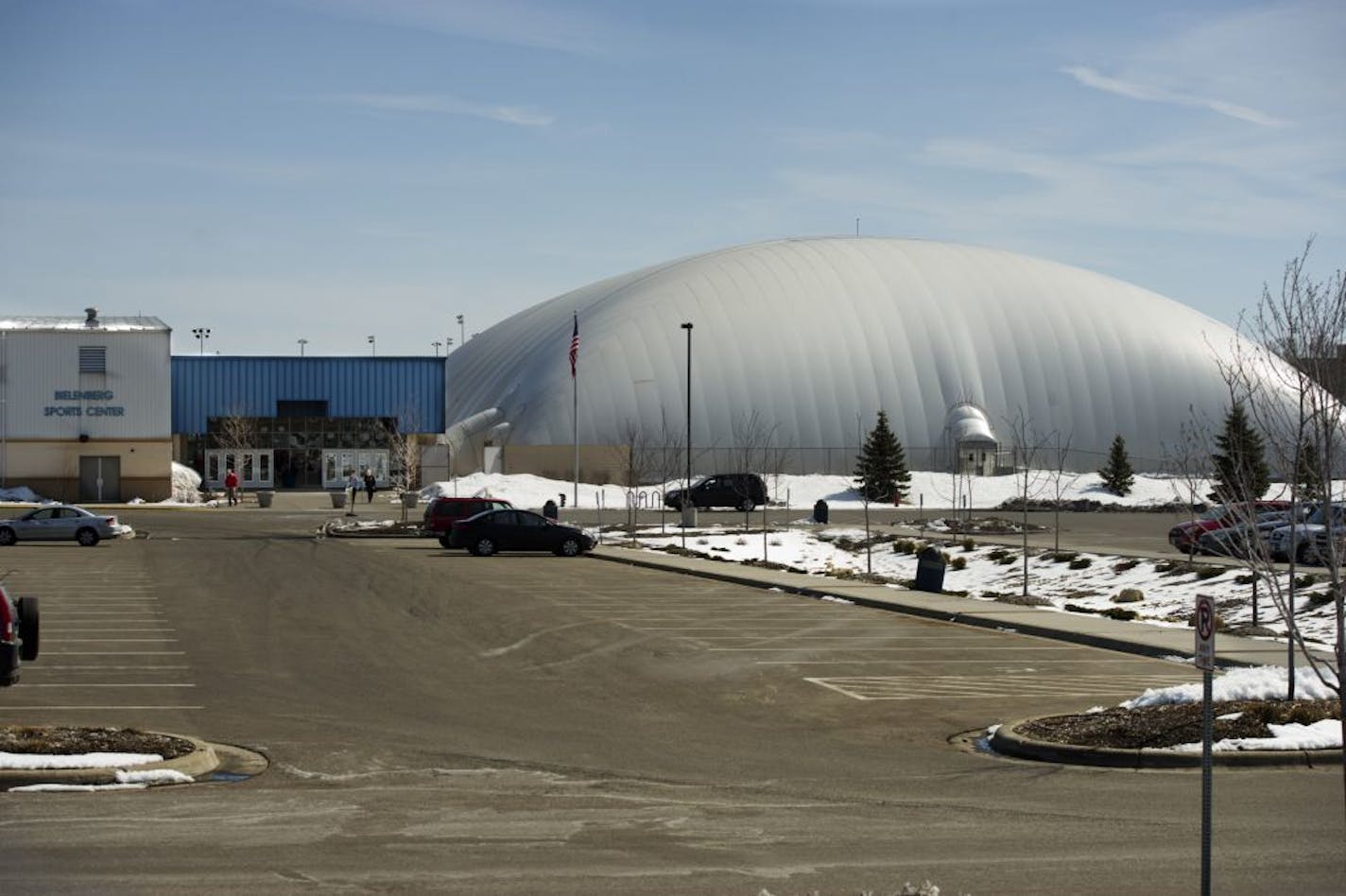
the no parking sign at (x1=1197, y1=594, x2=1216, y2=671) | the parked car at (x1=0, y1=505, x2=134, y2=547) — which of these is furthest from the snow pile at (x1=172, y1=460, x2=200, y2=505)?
the no parking sign at (x1=1197, y1=594, x2=1216, y2=671)

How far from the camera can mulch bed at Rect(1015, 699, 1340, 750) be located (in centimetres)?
1439

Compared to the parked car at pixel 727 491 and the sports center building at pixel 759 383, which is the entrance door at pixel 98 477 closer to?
the sports center building at pixel 759 383

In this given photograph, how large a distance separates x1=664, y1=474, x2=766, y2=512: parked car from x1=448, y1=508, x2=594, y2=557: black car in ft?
92.5

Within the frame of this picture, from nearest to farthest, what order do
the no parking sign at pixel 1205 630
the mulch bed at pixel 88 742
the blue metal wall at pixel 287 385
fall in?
the no parking sign at pixel 1205 630, the mulch bed at pixel 88 742, the blue metal wall at pixel 287 385

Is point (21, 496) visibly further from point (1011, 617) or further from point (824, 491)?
point (1011, 617)

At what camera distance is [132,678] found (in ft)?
61.2

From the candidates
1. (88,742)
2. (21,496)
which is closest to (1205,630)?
(88,742)

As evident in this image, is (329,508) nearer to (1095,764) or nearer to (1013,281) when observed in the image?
(1013,281)

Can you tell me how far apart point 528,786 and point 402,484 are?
254 ft

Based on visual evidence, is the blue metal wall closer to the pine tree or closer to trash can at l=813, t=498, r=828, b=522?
the pine tree

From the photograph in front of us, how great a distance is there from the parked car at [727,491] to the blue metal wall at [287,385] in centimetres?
3008

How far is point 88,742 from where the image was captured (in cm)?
1366

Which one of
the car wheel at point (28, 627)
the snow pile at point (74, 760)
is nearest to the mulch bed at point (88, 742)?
the snow pile at point (74, 760)

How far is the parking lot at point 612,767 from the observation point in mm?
9938
